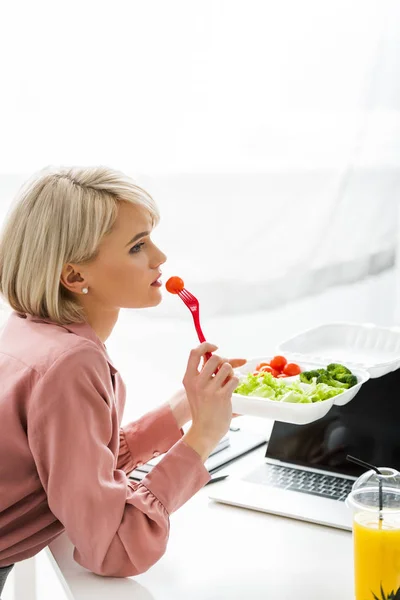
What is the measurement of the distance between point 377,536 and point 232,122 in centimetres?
167

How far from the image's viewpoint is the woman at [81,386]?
1106 mm

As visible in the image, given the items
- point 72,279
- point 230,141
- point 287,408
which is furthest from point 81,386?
point 230,141

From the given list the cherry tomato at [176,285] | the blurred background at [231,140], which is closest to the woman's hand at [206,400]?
the cherry tomato at [176,285]

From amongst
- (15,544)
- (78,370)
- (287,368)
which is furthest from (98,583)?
(287,368)

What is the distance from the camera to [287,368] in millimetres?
1458

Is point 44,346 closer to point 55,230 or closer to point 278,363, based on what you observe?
point 55,230

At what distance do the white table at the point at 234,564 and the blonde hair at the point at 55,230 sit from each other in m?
0.37

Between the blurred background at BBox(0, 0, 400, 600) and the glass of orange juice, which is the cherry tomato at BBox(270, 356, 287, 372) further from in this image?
the blurred background at BBox(0, 0, 400, 600)

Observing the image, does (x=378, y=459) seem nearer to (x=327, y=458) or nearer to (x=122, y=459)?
(x=327, y=458)

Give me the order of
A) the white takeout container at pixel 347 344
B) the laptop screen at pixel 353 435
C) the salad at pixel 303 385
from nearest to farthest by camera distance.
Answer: the salad at pixel 303 385, the laptop screen at pixel 353 435, the white takeout container at pixel 347 344

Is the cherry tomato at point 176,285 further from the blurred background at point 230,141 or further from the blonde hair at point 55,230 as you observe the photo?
the blurred background at point 230,141

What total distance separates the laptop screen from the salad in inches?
4.6

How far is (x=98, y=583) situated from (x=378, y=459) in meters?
0.56

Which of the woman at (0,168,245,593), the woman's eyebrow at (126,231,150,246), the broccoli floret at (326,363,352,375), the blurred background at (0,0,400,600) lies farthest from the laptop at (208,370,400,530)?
the blurred background at (0,0,400,600)
